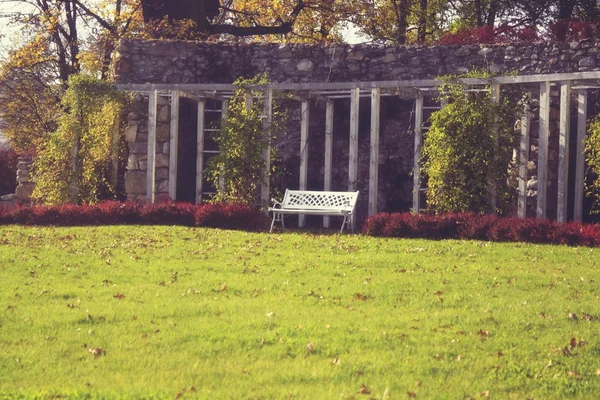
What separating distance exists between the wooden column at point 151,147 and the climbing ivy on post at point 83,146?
0.94 meters

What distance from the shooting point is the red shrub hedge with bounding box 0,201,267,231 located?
1614 centimetres

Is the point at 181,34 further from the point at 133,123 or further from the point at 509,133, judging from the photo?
the point at 509,133

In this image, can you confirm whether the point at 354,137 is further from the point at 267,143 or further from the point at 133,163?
the point at 133,163

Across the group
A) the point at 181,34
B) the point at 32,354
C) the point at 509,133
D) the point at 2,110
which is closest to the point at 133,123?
the point at 181,34

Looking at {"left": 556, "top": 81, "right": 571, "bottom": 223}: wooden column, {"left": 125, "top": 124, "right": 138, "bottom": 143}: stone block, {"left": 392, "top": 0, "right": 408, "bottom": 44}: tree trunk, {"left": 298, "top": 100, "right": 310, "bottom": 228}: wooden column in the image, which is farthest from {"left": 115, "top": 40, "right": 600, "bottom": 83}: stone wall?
{"left": 392, "top": 0, "right": 408, "bottom": 44}: tree trunk

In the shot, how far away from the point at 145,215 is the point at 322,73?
5133 mm

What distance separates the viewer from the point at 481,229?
46.9 ft

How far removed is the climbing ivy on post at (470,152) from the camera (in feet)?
53.8

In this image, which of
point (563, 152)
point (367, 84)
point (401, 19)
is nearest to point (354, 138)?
point (367, 84)

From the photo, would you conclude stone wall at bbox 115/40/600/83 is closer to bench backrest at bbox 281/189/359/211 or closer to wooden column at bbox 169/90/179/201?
wooden column at bbox 169/90/179/201

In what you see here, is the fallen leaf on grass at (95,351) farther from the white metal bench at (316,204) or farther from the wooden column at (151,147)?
the wooden column at (151,147)

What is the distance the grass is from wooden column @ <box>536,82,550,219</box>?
143 inches

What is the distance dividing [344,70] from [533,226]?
6725 mm

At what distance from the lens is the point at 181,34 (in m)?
23.8
